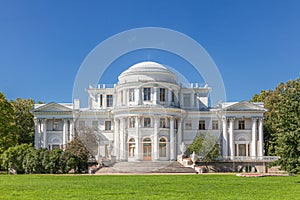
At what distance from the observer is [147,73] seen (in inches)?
1906

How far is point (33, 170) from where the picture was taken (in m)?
38.3

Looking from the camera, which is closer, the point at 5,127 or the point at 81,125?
the point at 5,127

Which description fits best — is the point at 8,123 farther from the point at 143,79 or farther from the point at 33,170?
the point at 143,79

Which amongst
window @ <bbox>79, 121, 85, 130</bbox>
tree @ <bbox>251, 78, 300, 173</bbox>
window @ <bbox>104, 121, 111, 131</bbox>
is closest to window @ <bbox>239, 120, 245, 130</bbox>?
window @ <bbox>104, 121, 111, 131</bbox>

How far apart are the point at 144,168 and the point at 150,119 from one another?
24.9 feet

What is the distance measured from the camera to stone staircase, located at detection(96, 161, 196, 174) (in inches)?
1571

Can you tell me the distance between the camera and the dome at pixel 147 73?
48312mm

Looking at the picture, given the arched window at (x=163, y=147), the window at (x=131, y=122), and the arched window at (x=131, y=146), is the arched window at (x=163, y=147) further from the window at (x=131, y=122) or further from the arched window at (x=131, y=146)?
the window at (x=131, y=122)

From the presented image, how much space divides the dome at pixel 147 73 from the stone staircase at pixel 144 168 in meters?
10.1

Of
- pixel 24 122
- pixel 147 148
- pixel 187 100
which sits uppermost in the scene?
pixel 187 100

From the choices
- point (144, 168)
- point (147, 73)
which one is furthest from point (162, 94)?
point (144, 168)

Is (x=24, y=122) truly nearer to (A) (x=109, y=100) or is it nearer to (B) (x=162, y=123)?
(A) (x=109, y=100)

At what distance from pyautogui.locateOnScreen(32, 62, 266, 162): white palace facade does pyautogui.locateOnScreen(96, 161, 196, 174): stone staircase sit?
3198 mm

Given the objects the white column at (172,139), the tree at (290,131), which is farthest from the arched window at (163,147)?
the tree at (290,131)
